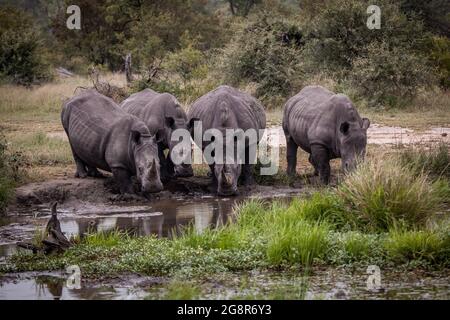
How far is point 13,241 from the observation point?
1138 centimetres

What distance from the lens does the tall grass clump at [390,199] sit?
10.4 meters

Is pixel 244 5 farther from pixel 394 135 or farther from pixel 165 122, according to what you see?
pixel 165 122

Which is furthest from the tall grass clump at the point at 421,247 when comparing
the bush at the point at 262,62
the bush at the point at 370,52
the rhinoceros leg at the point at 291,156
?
the bush at the point at 370,52

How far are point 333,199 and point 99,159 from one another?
5165 millimetres

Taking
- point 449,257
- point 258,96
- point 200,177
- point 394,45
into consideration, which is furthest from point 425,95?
point 449,257

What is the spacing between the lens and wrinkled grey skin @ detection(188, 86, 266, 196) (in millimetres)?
14266

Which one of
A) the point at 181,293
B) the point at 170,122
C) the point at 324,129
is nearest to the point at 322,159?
the point at 324,129

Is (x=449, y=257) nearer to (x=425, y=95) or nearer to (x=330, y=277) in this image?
(x=330, y=277)

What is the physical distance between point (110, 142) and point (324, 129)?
3.62 m

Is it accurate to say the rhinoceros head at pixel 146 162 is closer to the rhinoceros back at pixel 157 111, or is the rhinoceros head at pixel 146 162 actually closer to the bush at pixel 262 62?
the rhinoceros back at pixel 157 111

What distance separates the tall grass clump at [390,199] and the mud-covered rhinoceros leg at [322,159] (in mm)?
3890

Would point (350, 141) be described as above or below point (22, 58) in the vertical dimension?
below

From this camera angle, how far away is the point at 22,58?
106 feet

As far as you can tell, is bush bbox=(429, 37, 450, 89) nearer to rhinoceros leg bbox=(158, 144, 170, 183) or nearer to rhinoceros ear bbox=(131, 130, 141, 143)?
rhinoceros leg bbox=(158, 144, 170, 183)
